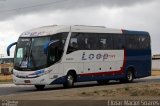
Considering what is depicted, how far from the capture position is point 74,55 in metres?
29.4

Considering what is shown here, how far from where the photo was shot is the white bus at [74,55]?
27891mm

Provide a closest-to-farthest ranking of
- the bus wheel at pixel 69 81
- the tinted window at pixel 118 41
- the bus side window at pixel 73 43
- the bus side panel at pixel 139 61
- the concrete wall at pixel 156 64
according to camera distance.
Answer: the bus side window at pixel 73 43 < the bus wheel at pixel 69 81 < the tinted window at pixel 118 41 < the bus side panel at pixel 139 61 < the concrete wall at pixel 156 64

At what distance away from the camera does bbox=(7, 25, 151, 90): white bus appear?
27.9 meters

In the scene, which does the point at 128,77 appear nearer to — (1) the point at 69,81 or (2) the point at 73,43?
(1) the point at 69,81

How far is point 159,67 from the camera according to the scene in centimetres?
11225

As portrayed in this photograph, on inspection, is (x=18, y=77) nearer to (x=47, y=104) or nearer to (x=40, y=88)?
(x=40, y=88)

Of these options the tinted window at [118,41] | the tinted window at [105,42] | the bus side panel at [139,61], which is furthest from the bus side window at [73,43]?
the bus side panel at [139,61]

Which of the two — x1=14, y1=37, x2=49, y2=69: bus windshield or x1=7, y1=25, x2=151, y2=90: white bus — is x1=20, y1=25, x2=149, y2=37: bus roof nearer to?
x1=7, y1=25, x2=151, y2=90: white bus

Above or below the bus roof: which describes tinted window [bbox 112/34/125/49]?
below

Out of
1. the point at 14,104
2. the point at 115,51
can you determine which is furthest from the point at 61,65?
the point at 14,104

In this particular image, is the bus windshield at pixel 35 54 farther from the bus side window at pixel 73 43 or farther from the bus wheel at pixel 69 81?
the bus wheel at pixel 69 81

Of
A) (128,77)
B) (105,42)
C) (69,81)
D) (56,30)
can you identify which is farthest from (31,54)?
(128,77)

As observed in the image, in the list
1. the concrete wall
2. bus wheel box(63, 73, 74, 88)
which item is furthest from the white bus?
the concrete wall

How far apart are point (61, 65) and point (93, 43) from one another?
3078 millimetres
